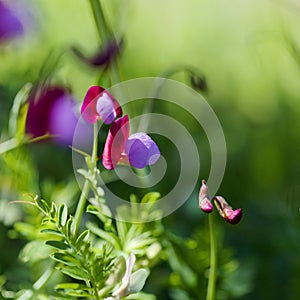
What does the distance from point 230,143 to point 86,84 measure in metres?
0.40

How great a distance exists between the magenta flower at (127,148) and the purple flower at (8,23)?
1.68ft

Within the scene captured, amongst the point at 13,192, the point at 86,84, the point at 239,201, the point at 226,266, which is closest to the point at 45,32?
the point at 86,84

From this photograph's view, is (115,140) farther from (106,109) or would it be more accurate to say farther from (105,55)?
(105,55)

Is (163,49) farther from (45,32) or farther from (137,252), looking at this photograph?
(137,252)

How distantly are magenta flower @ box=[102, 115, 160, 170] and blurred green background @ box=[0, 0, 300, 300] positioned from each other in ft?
0.85

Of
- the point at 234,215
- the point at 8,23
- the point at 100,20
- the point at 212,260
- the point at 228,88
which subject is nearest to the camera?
the point at 234,215

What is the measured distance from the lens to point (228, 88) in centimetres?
208

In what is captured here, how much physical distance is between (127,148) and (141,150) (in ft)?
0.07

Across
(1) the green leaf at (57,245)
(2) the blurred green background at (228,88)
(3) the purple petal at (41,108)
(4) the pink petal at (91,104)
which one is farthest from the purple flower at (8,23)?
(1) the green leaf at (57,245)

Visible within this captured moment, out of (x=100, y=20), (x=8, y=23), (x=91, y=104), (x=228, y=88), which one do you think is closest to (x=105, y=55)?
(x=100, y=20)

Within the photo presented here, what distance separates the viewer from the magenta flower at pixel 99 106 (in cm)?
84

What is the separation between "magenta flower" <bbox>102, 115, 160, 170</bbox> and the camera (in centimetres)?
81

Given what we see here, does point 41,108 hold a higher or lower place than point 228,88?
higher

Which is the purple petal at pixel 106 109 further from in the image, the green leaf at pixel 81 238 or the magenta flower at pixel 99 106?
the green leaf at pixel 81 238
